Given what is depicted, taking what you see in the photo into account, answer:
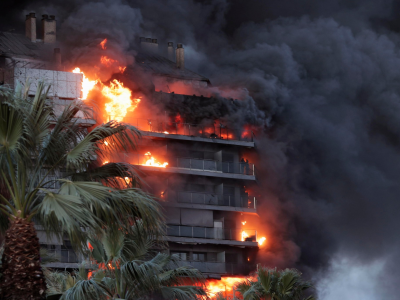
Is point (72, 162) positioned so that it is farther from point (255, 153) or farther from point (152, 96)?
point (255, 153)

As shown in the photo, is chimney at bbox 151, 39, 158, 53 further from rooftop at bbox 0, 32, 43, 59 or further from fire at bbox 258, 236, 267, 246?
fire at bbox 258, 236, 267, 246

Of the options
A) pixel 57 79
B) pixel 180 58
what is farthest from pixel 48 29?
pixel 180 58

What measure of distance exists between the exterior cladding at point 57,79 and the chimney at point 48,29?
32.1ft

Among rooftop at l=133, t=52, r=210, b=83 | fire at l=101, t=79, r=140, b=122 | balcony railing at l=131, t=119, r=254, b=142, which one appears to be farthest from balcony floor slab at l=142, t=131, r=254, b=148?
rooftop at l=133, t=52, r=210, b=83

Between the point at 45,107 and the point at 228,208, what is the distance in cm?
4981

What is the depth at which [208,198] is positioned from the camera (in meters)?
68.4

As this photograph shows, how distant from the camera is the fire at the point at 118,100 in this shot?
70169mm

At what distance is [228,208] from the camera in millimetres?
68625

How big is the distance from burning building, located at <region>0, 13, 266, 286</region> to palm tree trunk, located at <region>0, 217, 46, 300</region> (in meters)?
44.1

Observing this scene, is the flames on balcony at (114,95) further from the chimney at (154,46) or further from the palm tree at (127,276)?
the palm tree at (127,276)

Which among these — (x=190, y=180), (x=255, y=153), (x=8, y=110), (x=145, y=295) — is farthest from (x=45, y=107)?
(x=255, y=153)

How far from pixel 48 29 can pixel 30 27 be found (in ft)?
5.86

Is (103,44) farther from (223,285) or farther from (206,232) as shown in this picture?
(223,285)

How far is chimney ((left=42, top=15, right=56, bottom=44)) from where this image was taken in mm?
72250
